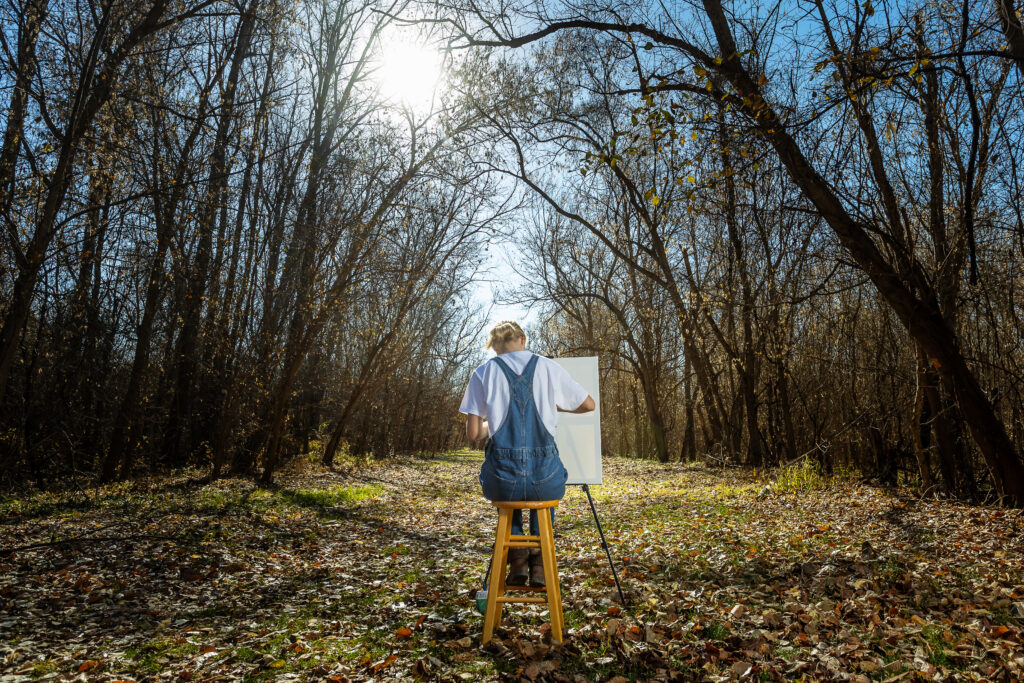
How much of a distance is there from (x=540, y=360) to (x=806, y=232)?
26.1ft

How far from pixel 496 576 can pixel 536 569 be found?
1.34ft

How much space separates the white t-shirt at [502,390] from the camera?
12.2 ft

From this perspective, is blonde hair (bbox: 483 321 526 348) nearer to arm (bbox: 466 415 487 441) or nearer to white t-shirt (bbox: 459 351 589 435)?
white t-shirt (bbox: 459 351 589 435)

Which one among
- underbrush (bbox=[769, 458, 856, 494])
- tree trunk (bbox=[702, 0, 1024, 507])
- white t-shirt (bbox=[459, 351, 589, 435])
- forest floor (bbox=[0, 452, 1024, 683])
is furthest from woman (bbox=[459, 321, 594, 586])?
underbrush (bbox=[769, 458, 856, 494])

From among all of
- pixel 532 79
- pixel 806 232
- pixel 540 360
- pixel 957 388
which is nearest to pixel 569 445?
pixel 540 360

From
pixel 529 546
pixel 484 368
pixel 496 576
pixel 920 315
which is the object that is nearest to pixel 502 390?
pixel 484 368

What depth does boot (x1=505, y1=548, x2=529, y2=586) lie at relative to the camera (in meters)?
4.04

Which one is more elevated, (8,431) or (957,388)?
(957,388)

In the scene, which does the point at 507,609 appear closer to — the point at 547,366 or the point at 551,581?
the point at 551,581

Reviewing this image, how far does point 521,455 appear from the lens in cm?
368

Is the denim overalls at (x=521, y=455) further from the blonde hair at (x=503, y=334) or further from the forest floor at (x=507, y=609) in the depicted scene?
the forest floor at (x=507, y=609)

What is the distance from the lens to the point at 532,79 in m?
14.3

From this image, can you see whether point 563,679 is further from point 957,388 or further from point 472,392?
point 957,388

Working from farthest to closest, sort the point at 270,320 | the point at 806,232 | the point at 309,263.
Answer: the point at 270,320, the point at 309,263, the point at 806,232
